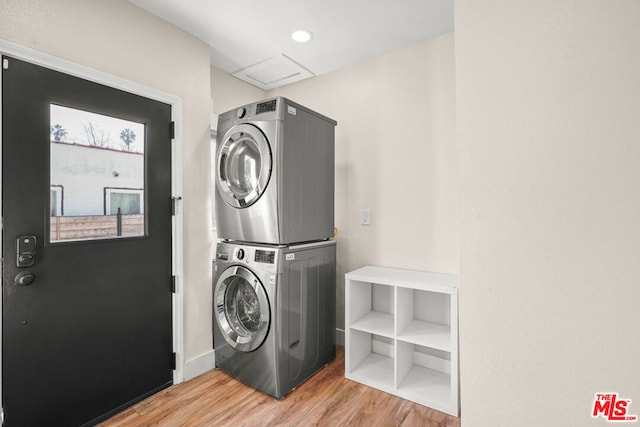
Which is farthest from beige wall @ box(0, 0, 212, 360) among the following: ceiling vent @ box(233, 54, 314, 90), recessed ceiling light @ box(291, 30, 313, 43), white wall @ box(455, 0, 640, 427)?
white wall @ box(455, 0, 640, 427)

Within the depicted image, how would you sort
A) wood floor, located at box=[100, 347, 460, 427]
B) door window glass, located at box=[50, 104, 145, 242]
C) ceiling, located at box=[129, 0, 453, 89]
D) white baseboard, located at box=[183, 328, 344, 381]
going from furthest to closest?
white baseboard, located at box=[183, 328, 344, 381]
ceiling, located at box=[129, 0, 453, 89]
wood floor, located at box=[100, 347, 460, 427]
door window glass, located at box=[50, 104, 145, 242]

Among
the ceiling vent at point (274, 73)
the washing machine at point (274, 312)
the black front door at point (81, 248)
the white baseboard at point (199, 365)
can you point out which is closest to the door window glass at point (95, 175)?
the black front door at point (81, 248)

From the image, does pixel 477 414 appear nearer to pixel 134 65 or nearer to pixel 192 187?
pixel 192 187

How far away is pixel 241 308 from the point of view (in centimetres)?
229

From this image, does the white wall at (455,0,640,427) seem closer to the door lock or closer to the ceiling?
the ceiling

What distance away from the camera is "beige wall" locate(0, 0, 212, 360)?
5.19 feet

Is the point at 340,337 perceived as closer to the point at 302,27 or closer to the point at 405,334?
the point at 405,334

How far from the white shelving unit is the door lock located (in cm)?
186

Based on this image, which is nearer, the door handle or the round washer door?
the door handle

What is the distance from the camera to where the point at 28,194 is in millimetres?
1534

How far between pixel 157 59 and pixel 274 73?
3.57 feet

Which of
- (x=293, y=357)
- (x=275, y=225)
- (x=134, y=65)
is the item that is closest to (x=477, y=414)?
(x=293, y=357)

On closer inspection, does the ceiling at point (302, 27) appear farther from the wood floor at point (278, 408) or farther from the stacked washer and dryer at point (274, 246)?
the wood floor at point (278, 408)

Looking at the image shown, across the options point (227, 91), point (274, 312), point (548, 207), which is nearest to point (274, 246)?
point (274, 312)
